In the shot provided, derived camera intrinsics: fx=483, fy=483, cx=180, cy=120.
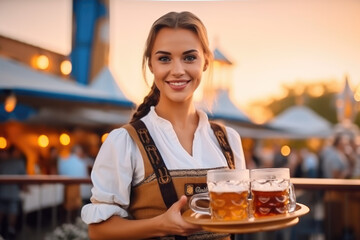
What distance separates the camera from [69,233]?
360 centimetres

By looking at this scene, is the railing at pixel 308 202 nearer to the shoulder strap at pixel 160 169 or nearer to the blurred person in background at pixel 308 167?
the shoulder strap at pixel 160 169

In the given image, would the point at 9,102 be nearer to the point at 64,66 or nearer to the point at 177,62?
the point at 177,62

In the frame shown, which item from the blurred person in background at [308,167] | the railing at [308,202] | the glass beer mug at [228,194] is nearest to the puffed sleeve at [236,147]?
the glass beer mug at [228,194]

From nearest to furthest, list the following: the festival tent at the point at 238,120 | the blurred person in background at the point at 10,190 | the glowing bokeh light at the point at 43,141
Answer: the blurred person in background at the point at 10,190
the glowing bokeh light at the point at 43,141
the festival tent at the point at 238,120

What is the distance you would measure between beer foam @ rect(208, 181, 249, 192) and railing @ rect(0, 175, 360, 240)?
187cm

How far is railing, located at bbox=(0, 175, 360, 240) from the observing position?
9.98 feet

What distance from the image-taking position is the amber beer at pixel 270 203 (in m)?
1.25

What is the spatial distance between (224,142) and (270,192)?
1.24 feet

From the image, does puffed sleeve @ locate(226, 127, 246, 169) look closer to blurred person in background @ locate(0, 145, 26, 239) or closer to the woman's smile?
the woman's smile

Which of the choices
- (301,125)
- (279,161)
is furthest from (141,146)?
(301,125)

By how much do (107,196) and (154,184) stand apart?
0.45ft

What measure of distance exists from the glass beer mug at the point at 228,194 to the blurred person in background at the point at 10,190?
4.68 metres

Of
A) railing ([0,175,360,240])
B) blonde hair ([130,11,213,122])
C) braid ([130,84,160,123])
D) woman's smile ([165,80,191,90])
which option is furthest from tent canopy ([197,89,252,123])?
woman's smile ([165,80,191,90])

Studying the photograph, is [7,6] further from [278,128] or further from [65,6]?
[278,128]
